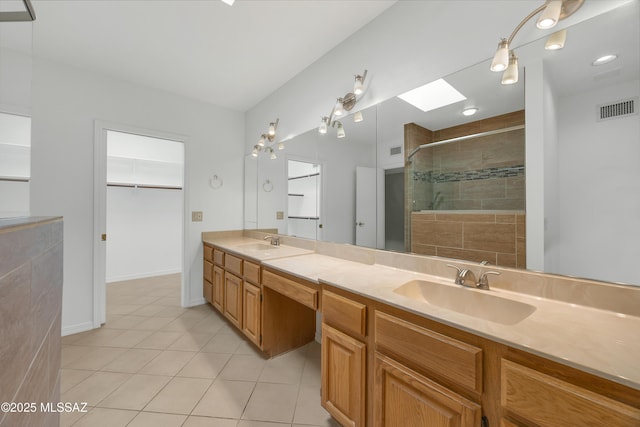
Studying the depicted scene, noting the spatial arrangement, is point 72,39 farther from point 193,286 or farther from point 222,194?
point 193,286

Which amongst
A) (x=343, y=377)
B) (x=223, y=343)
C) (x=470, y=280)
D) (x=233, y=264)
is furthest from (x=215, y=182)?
(x=470, y=280)

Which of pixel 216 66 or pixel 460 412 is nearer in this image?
pixel 460 412

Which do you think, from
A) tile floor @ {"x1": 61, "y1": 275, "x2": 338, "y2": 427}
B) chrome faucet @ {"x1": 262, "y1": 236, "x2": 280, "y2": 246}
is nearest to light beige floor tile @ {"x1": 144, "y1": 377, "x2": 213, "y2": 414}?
tile floor @ {"x1": 61, "y1": 275, "x2": 338, "y2": 427}

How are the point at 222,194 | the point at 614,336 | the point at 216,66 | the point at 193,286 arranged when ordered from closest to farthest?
the point at 614,336, the point at 216,66, the point at 193,286, the point at 222,194

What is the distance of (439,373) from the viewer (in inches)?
34.4

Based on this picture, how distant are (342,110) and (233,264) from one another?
5.64 ft

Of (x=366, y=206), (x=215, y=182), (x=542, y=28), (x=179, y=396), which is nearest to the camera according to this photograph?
(x=542, y=28)

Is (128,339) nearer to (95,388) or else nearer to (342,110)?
(95,388)

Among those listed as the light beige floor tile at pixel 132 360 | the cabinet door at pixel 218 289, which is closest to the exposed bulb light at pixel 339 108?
the cabinet door at pixel 218 289

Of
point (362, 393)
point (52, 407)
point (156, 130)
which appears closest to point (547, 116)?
point (362, 393)

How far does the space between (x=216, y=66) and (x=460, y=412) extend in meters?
3.04

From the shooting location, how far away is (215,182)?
10.7ft

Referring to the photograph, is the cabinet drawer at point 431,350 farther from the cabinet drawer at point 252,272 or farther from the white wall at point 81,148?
the white wall at point 81,148

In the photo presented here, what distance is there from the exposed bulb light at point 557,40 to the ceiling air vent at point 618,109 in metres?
0.32
